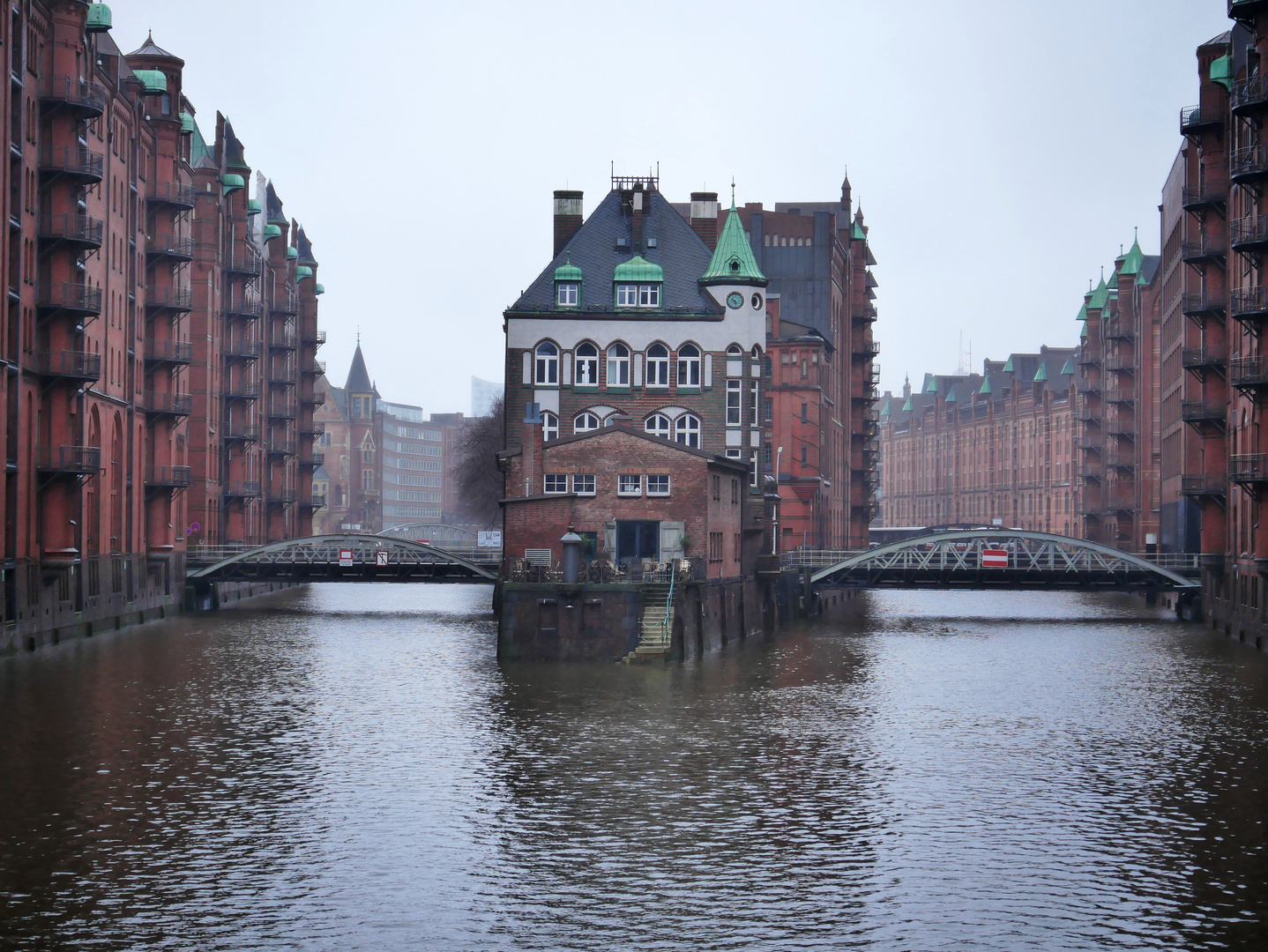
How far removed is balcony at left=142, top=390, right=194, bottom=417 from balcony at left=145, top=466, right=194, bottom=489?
301 centimetres

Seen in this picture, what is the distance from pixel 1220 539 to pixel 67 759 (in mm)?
67328

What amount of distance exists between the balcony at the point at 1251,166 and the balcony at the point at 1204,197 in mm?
9680

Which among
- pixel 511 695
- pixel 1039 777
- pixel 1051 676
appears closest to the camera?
pixel 1039 777

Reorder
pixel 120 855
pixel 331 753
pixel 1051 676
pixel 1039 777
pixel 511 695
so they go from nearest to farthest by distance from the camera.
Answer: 1. pixel 120 855
2. pixel 1039 777
3. pixel 331 753
4. pixel 511 695
5. pixel 1051 676

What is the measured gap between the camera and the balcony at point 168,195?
91.0 m

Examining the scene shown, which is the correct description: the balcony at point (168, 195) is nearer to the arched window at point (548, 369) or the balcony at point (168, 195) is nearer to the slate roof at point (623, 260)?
the slate roof at point (623, 260)

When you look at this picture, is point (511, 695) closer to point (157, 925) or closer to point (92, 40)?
point (157, 925)

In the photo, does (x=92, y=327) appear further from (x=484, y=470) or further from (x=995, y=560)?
(x=484, y=470)

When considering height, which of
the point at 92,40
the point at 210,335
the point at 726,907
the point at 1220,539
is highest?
the point at 92,40

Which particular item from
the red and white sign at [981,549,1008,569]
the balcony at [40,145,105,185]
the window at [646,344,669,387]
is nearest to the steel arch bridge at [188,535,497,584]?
the window at [646,344,669,387]

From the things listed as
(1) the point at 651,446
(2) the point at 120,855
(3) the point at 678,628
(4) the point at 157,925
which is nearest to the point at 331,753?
(2) the point at 120,855

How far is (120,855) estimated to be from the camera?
1163 inches

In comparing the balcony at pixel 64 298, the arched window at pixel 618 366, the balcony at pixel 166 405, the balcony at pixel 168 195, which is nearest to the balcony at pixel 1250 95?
the arched window at pixel 618 366

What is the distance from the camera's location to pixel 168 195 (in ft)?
302
